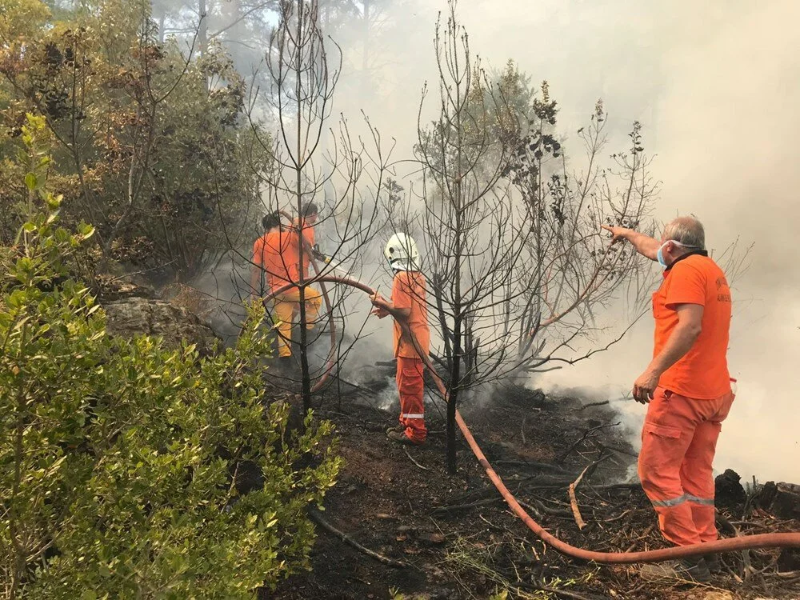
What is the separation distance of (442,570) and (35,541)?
2196 millimetres

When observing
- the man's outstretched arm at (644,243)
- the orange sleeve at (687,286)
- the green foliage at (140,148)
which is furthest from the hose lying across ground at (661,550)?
the green foliage at (140,148)

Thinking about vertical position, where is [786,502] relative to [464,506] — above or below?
above

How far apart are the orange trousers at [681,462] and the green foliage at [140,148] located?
12.6 ft

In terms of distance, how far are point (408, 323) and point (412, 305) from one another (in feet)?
0.53

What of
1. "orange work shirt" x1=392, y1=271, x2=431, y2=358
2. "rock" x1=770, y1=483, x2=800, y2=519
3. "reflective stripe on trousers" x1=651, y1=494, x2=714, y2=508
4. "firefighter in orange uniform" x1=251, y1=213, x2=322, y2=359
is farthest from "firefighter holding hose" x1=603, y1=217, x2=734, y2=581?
"firefighter in orange uniform" x1=251, y1=213, x2=322, y2=359

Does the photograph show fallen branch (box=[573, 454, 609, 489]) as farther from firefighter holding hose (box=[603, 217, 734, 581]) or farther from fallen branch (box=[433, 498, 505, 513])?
firefighter holding hose (box=[603, 217, 734, 581])

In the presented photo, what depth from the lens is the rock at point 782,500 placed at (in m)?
3.38

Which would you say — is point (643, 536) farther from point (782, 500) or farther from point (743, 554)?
point (782, 500)

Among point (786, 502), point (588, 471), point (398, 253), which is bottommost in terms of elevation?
point (588, 471)

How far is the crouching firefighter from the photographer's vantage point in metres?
4.36

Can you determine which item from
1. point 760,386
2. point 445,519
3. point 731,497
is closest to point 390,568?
point 445,519

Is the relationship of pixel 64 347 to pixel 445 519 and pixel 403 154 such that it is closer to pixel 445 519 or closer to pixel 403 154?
pixel 445 519

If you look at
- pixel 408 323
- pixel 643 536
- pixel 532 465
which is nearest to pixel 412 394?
pixel 408 323

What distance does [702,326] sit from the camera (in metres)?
2.95
